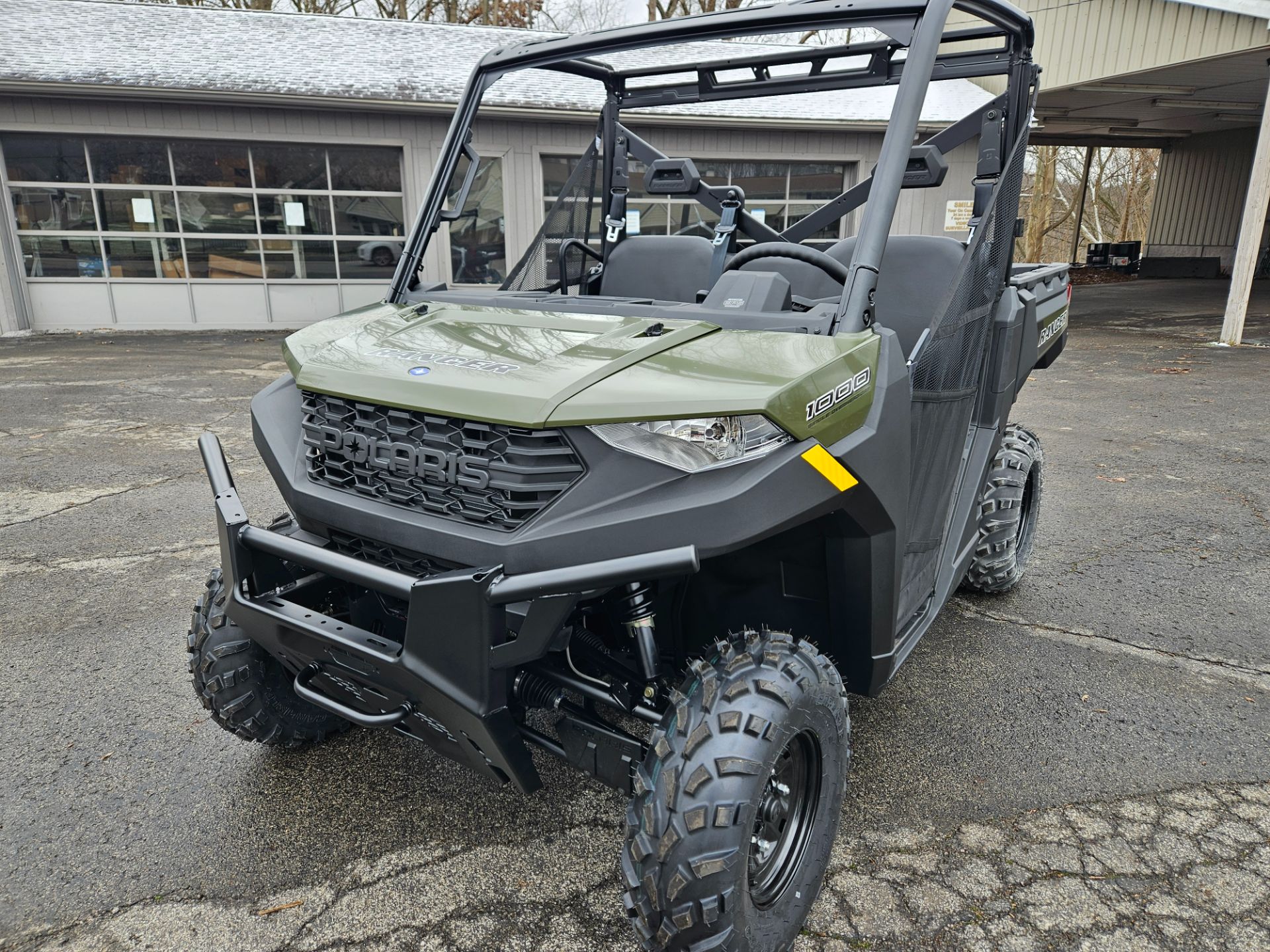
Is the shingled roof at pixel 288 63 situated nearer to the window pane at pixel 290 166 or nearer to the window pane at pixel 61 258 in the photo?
the window pane at pixel 290 166

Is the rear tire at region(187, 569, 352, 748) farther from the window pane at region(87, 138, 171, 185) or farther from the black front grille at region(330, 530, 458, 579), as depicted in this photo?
the window pane at region(87, 138, 171, 185)

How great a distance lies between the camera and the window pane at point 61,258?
44.1 feet

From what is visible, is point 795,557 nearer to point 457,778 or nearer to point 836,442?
point 836,442

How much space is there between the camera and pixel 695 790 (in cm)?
181

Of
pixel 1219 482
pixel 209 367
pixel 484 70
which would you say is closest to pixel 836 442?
pixel 484 70

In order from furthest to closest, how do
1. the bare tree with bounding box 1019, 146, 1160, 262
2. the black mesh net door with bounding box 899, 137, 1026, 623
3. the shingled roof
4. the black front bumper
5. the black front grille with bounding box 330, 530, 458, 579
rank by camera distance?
the bare tree with bounding box 1019, 146, 1160, 262 < the shingled roof < the black mesh net door with bounding box 899, 137, 1026, 623 < the black front grille with bounding box 330, 530, 458, 579 < the black front bumper

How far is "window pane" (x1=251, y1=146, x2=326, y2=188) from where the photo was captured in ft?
44.9

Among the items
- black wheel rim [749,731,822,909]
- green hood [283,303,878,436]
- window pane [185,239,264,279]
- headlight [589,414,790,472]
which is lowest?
black wheel rim [749,731,822,909]

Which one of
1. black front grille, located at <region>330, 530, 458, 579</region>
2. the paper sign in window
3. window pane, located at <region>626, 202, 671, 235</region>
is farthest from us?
window pane, located at <region>626, 202, 671, 235</region>

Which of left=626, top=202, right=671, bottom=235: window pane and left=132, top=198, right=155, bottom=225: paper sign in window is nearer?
left=132, top=198, right=155, bottom=225: paper sign in window

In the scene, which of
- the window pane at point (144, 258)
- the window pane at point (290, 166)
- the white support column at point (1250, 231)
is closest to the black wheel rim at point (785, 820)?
the white support column at point (1250, 231)

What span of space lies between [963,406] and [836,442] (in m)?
1.11

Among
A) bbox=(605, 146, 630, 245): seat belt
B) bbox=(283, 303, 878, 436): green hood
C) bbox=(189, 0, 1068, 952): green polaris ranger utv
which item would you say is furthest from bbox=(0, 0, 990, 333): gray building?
bbox=(283, 303, 878, 436): green hood

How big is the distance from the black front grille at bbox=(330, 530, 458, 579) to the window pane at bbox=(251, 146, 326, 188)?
1329 cm
